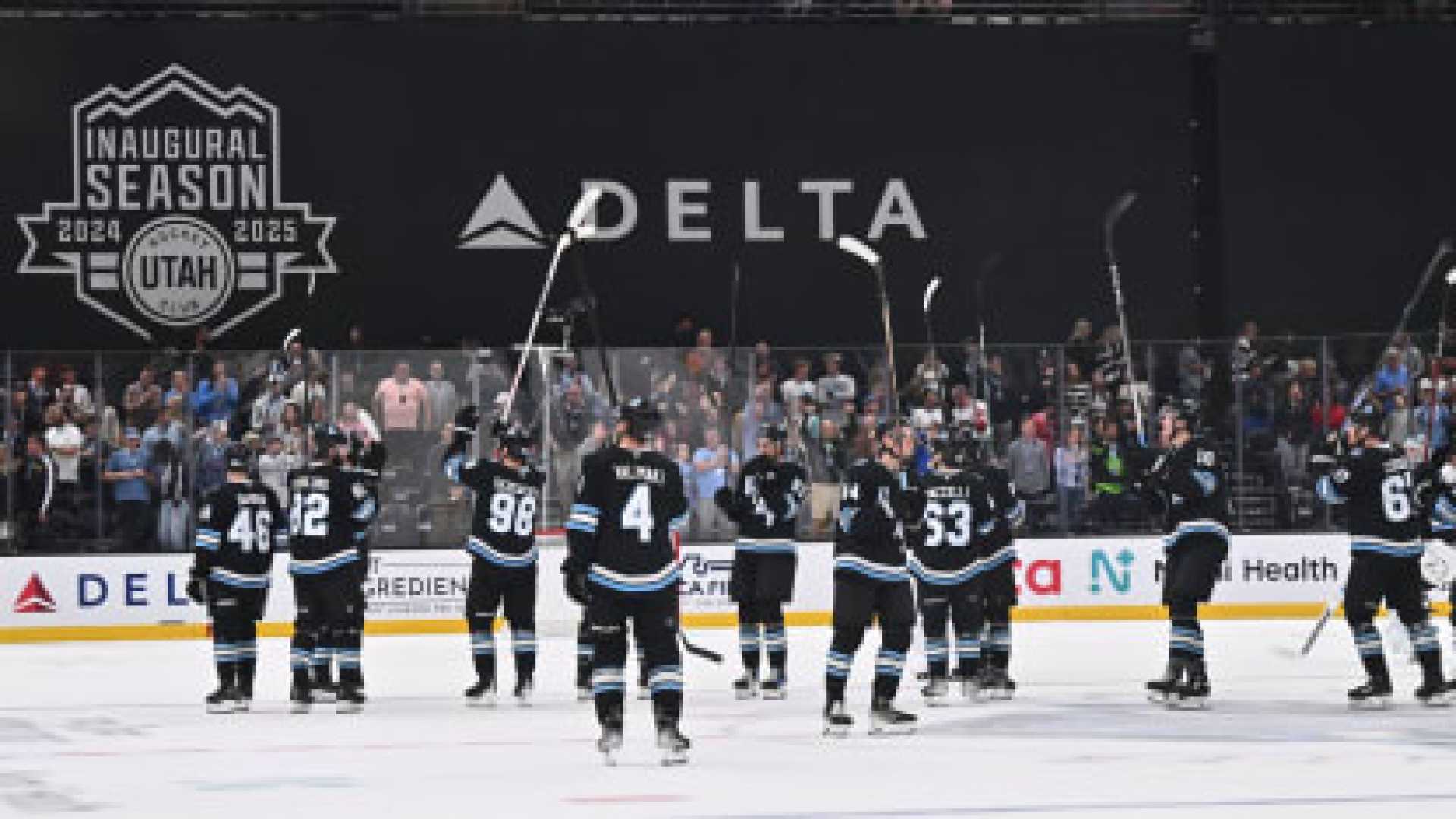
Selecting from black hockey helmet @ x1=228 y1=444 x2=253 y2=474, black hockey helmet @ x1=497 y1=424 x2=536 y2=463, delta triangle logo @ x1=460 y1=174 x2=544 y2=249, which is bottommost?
black hockey helmet @ x1=228 y1=444 x2=253 y2=474

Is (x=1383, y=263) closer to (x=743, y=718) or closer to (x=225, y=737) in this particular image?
(x=743, y=718)

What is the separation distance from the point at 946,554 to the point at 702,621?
8349 millimetres

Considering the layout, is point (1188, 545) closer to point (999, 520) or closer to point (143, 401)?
point (999, 520)

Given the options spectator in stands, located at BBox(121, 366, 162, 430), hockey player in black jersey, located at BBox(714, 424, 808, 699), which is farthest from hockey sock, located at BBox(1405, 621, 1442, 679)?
spectator in stands, located at BBox(121, 366, 162, 430)

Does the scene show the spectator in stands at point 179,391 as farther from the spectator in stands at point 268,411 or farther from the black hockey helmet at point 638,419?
the black hockey helmet at point 638,419

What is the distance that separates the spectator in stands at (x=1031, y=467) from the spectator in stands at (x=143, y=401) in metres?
7.94

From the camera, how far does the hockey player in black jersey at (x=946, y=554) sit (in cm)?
1678

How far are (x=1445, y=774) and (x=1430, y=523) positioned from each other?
5.26m

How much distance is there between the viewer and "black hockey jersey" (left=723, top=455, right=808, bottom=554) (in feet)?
57.7

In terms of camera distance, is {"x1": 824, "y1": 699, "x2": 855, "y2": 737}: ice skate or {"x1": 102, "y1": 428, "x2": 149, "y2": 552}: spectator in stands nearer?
{"x1": 824, "y1": 699, "x2": 855, "y2": 737}: ice skate

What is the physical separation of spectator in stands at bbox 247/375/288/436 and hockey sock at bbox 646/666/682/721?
1221 cm

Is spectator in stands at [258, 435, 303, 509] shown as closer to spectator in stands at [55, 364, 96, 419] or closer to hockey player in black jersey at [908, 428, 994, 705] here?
spectator in stands at [55, 364, 96, 419]

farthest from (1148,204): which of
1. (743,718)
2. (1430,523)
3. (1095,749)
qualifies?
(1095,749)

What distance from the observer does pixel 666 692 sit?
42.8 feet
